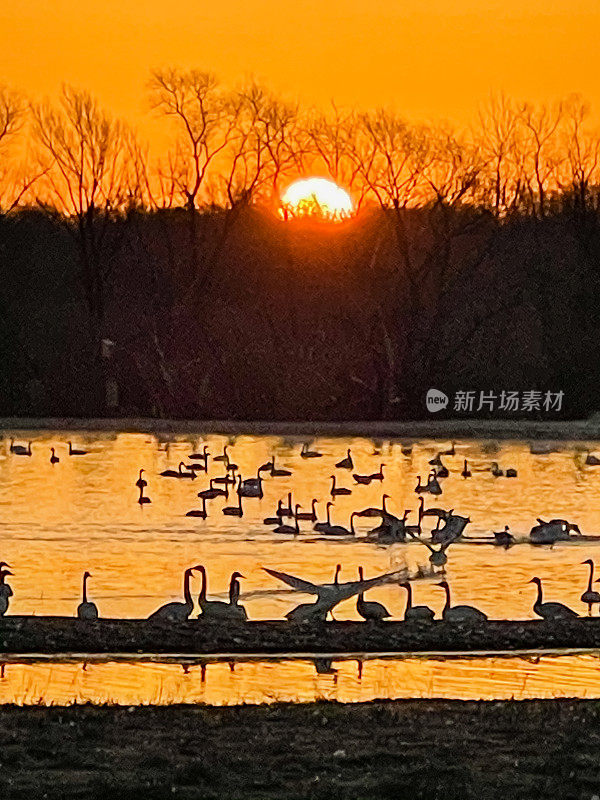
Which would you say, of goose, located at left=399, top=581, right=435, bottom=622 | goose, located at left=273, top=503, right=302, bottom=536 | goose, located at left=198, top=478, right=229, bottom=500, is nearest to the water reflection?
goose, located at left=399, top=581, right=435, bottom=622

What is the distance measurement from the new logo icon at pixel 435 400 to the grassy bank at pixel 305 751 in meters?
46.9

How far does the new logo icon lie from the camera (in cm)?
5778

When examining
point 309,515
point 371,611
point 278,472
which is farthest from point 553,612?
point 278,472

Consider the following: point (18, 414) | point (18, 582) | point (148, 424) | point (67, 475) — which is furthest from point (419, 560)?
point (18, 414)

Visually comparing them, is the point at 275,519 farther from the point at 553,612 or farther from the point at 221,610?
the point at 553,612

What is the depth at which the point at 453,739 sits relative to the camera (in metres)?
9.53

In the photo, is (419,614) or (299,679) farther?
(419,614)

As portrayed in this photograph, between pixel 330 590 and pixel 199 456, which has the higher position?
pixel 330 590

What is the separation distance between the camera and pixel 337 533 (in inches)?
964

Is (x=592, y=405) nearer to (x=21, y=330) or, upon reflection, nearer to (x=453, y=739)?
(x=21, y=330)

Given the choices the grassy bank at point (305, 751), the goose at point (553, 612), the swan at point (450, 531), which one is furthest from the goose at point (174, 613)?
the swan at point (450, 531)

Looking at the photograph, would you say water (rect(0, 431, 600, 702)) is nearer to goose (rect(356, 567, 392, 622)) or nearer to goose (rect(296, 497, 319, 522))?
goose (rect(296, 497, 319, 522))

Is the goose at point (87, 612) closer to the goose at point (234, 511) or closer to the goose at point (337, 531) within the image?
the goose at point (337, 531)

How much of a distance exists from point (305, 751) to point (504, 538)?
48.0 feet
